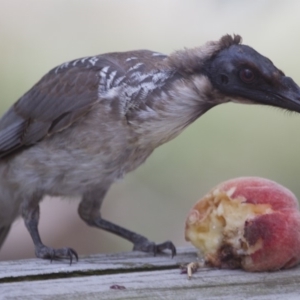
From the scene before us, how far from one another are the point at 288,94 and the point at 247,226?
451 millimetres

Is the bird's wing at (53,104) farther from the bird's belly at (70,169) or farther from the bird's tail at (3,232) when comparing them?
the bird's tail at (3,232)

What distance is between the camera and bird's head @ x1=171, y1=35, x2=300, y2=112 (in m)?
2.81

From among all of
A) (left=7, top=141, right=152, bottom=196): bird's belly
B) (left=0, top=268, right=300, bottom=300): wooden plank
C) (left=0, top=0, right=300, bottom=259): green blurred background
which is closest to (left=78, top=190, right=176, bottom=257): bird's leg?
(left=7, top=141, right=152, bottom=196): bird's belly

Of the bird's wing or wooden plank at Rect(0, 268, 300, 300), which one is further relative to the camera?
the bird's wing

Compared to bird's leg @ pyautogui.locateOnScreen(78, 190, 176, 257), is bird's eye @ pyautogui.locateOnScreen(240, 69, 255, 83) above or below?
above

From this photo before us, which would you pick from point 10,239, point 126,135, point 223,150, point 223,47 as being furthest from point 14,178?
point 223,150

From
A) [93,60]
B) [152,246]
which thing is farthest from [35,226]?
[93,60]

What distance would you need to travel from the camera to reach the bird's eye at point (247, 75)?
2836 mm

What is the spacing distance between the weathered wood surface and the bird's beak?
537 mm

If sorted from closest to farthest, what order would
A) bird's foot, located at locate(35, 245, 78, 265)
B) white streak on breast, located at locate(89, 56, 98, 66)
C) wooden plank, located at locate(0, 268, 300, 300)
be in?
wooden plank, located at locate(0, 268, 300, 300)
bird's foot, located at locate(35, 245, 78, 265)
white streak on breast, located at locate(89, 56, 98, 66)

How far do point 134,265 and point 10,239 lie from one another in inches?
93.0

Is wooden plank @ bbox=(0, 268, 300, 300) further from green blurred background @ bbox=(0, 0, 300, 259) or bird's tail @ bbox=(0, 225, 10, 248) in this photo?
green blurred background @ bbox=(0, 0, 300, 259)

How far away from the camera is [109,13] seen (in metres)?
5.54

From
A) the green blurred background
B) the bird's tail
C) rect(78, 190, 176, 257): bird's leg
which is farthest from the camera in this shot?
the green blurred background
